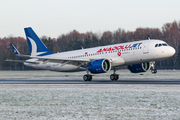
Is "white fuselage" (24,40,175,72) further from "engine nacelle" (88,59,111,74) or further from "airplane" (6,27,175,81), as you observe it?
"engine nacelle" (88,59,111,74)

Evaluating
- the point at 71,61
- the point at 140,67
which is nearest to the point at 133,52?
the point at 140,67

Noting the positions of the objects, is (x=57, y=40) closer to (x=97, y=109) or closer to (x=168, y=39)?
(x=168, y=39)

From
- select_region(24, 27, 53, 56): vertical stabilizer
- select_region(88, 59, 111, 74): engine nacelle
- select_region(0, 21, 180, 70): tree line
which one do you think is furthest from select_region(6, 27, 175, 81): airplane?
select_region(0, 21, 180, 70): tree line

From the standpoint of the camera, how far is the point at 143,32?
447 feet

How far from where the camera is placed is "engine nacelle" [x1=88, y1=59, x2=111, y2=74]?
31719 millimetres

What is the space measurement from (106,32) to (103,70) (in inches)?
5066

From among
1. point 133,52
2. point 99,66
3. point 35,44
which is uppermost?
point 35,44

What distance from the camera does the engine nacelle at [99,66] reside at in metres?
31.7

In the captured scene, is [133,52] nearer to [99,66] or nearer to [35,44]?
[99,66]

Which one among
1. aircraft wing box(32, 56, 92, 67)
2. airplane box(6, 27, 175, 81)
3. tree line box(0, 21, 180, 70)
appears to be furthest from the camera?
tree line box(0, 21, 180, 70)

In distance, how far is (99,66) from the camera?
104 ft

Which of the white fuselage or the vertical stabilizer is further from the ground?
the vertical stabilizer

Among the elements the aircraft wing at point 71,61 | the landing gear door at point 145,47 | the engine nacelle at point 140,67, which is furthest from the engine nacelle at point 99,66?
the engine nacelle at point 140,67

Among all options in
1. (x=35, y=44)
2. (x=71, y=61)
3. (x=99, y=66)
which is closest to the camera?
(x=99, y=66)
